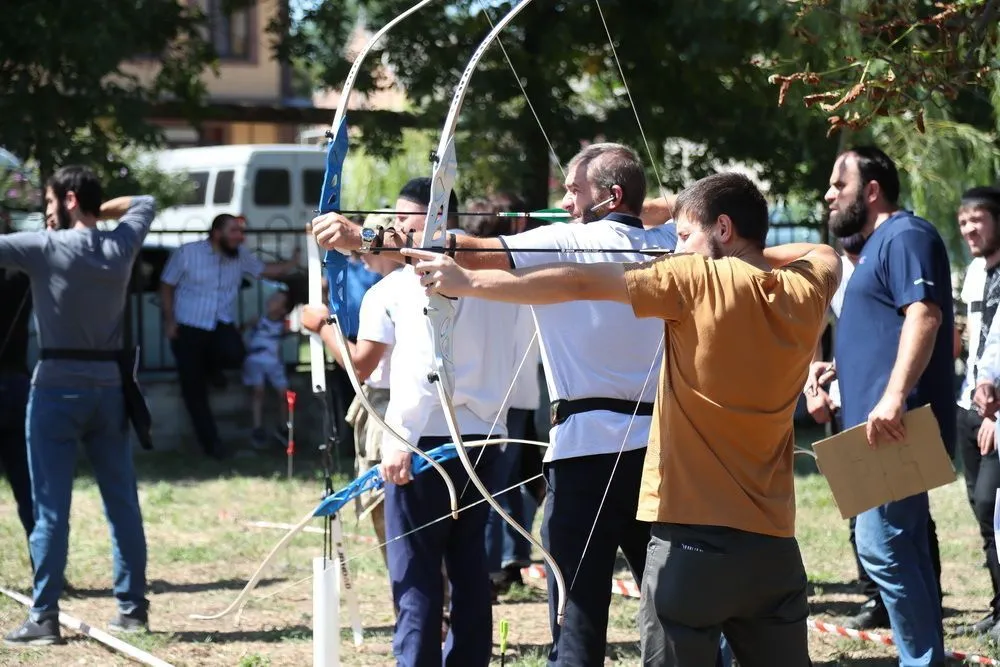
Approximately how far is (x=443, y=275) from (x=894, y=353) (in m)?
2.04

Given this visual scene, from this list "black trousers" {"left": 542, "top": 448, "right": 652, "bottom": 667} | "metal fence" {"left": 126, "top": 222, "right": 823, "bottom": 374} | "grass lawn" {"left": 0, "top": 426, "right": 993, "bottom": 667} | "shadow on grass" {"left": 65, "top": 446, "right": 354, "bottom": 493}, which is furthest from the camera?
"metal fence" {"left": 126, "top": 222, "right": 823, "bottom": 374}

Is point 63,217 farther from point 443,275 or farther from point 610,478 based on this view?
point 443,275

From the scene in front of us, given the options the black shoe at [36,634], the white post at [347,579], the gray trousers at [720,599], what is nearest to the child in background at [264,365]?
the black shoe at [36,634]

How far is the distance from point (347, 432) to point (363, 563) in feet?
12.1

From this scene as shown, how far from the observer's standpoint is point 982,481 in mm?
4797

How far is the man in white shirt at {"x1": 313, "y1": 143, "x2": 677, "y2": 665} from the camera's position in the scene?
3426 mm

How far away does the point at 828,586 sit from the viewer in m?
5.88

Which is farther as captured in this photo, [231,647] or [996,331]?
[231,647]

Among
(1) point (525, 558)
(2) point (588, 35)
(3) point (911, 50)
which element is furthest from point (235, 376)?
(3) point (911, 50)

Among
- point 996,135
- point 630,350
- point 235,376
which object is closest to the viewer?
point 630,350

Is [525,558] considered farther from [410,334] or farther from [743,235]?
[743,235]

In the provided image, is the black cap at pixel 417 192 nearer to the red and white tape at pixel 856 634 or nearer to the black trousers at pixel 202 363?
the red and white tape at pixel 856 634

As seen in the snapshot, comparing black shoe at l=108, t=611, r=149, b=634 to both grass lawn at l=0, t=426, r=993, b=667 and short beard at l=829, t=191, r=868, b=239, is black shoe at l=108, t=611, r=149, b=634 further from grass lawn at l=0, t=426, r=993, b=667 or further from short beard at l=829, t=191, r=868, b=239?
short beard at l=829, t=191, r=868, b=239

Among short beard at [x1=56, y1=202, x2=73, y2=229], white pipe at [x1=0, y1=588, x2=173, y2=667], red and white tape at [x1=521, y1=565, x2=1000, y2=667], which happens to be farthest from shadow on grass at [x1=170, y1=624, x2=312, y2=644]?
short beard at [x1=56, y1=202, x2=73, y2=229]
